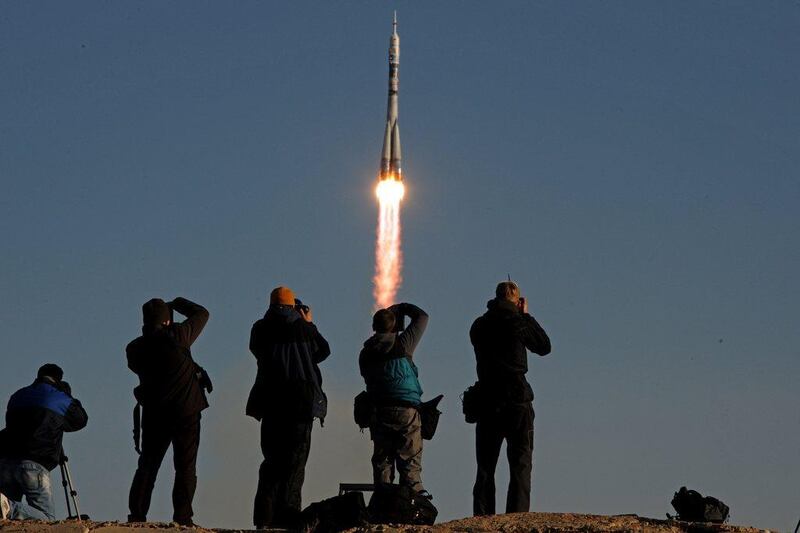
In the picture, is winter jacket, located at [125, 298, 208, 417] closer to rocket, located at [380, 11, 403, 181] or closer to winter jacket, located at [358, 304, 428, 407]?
winter jacket, located at [358, 304, 428, 407]

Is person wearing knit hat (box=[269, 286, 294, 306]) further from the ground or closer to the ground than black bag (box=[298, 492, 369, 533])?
further from the ground

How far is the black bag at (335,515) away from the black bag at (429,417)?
276 centimetres

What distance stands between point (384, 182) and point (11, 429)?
33.0 metres

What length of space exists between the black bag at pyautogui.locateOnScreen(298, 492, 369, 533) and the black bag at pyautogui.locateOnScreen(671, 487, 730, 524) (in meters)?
3.64

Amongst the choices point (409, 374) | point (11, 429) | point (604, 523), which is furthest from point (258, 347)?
point (604, 523)

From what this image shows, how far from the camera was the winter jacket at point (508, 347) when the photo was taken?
52.3ft

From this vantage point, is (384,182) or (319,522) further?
(384,182)

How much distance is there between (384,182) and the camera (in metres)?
48.2

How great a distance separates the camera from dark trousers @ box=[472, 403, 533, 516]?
15852 millimetres

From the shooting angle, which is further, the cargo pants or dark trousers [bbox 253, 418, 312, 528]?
the cargo pants

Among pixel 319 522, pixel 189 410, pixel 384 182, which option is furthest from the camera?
pixel 384 182

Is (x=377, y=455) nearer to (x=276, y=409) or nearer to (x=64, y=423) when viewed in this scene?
(x=276, y=409)

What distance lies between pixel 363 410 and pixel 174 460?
83.6 inches

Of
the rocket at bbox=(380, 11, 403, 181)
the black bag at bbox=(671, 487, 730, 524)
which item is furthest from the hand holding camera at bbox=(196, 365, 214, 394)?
the rocket at bbox=(380, 11, 403, 181)
